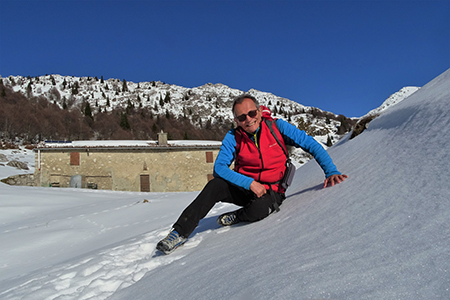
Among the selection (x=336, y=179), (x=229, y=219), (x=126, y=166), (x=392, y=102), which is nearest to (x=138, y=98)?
(x=126, y=166)

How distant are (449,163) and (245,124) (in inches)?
50.6

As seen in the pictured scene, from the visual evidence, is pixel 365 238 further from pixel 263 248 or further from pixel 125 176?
pixel 125 176

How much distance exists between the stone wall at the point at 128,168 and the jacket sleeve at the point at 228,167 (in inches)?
612

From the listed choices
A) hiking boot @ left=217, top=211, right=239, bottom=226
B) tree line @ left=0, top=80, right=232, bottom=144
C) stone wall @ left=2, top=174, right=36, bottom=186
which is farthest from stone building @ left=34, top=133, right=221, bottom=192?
tree line @ left=0, top=80, right=232, bottom=144

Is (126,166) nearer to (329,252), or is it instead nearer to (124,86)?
(329,252)

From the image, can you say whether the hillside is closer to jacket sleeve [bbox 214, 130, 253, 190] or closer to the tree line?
the tree line

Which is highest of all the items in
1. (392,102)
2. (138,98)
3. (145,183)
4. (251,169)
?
(138,98)

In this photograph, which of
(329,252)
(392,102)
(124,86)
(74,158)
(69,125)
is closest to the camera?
(329,252)

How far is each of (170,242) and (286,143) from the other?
1.24 m

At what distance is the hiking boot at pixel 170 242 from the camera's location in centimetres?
195

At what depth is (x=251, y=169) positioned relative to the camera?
7.06ft

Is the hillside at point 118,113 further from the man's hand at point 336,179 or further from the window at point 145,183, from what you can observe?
the man's hand at point 336,179

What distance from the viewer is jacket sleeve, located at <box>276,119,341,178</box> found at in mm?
2066

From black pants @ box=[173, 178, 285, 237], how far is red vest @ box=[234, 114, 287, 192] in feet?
0.48
